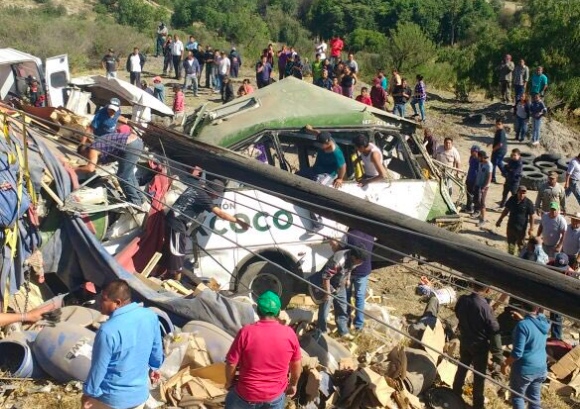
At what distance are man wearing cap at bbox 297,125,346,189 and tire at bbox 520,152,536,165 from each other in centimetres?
875

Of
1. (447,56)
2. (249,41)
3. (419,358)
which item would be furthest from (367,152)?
(249,41)

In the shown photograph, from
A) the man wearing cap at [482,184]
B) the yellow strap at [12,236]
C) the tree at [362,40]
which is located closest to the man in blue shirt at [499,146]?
the man wearing cap at [482,184]

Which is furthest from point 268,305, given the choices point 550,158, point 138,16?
point 138,16

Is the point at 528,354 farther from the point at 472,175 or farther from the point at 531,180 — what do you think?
the point at 531,180

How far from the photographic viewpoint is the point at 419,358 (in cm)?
760

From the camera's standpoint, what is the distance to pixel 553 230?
10938 millimetres

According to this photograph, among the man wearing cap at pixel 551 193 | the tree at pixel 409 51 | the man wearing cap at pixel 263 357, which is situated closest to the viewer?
the man wearing cap at pixel 263 357

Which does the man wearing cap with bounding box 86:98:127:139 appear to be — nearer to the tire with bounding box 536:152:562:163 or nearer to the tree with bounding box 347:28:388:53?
the tire with bounding box 536:152:562:163

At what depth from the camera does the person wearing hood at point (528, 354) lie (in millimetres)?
6824

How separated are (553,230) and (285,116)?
4456 mm

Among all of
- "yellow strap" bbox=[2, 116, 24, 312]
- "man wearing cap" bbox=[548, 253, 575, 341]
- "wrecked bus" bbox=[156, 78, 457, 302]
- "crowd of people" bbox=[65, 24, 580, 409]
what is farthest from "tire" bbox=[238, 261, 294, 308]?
"man wearing cap" bbox=[548, 253, 575, 341]

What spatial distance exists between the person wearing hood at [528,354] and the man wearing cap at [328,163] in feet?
10.6

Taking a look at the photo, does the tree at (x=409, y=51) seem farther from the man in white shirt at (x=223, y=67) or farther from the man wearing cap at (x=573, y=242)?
the man wearing cap at (x=573, y=242)

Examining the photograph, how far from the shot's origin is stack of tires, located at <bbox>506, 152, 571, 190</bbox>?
15711 mm
